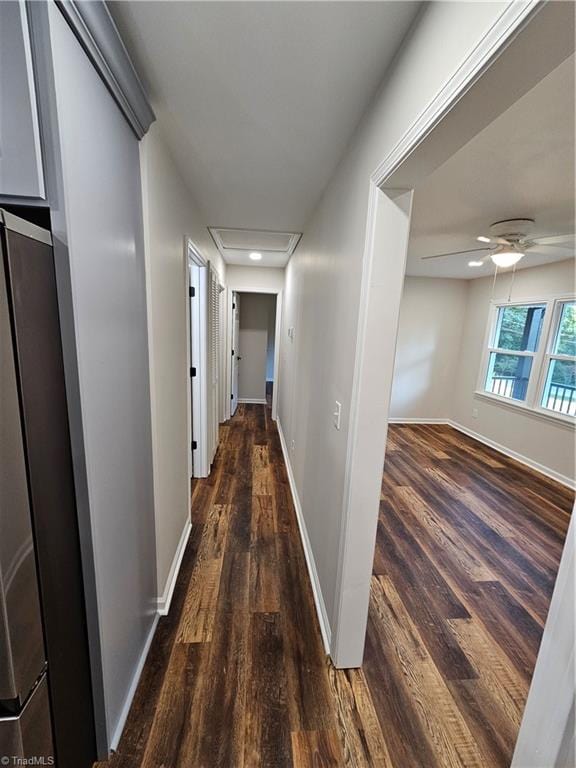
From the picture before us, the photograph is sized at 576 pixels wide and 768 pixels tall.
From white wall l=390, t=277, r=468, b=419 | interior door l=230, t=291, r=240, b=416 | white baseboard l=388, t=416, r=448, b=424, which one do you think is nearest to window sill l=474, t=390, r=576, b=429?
white wall l=390, t=277, r=468, b=419

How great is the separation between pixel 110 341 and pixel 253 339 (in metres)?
4.92

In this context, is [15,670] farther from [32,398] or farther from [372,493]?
[372,493]

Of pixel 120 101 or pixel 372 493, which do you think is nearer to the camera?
pixel 120 101

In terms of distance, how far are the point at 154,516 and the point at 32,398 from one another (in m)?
1.00

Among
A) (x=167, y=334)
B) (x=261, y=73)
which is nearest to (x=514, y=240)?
(x=261, y=73)

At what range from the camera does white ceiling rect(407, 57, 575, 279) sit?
122 cm

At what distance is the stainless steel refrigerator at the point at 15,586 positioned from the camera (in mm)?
667

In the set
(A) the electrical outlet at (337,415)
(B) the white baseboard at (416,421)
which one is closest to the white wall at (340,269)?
(A) the electrical outlet at (337,415)

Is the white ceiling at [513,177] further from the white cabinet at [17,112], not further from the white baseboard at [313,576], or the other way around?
the white baseboard at [313,576]

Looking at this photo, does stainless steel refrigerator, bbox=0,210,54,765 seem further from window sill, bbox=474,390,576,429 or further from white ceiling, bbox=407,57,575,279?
window sill, bbox=474,390,576,429

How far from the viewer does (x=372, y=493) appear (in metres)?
1.26

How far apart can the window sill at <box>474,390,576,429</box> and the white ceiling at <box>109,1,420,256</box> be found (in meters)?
3.76

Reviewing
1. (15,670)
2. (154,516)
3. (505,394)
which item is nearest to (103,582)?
(15,670)

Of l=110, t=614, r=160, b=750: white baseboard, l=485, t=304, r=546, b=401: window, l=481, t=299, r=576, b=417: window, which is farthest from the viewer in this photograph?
l=485, t=304, r=546, b=401: window
